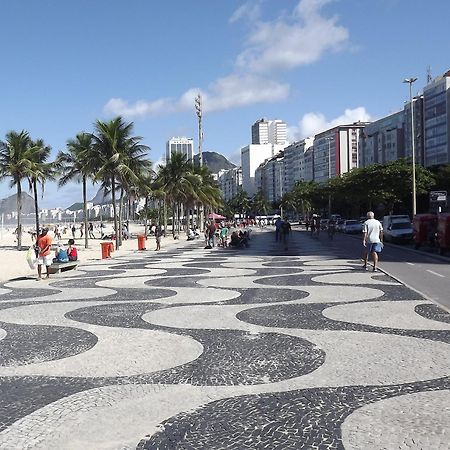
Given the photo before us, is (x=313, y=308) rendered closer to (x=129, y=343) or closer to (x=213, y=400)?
(x=129, y=343)

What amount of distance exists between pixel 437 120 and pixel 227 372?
373ft

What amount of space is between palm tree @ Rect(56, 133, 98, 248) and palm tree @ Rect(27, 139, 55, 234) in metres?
0.93

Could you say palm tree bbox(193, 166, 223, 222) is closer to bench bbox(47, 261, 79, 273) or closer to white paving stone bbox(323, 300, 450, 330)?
bench bbox(47, 261, 79, 273)

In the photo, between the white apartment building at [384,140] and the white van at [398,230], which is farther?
the white apartment building at [384,140]

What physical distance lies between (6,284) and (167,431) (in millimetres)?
13150

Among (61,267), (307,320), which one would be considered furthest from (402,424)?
(61,267)

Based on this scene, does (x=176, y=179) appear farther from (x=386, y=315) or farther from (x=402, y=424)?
(x=402, y=424)

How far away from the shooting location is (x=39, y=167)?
3678cm

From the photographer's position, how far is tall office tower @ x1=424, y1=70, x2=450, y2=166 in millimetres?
106750

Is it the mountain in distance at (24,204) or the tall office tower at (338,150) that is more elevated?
the tall office tower at (338,150)

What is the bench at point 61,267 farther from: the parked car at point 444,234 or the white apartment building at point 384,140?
the white apartment building at point 384,140

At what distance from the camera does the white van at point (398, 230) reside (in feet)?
113

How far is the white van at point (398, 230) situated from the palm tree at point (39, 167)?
21244 mm

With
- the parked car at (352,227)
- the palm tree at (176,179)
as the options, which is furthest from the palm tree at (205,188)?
the parked car at (352,227)
